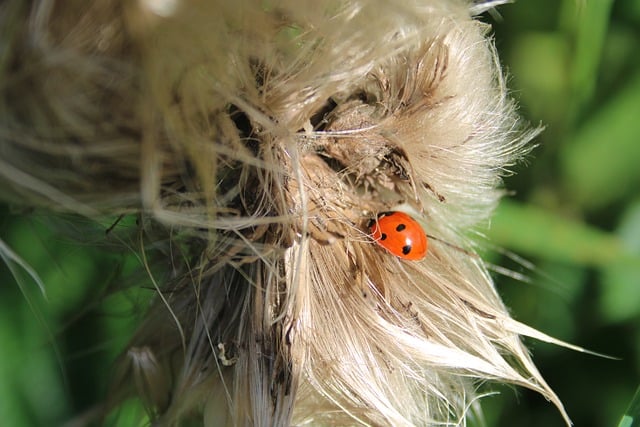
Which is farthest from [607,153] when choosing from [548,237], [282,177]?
[282,177]

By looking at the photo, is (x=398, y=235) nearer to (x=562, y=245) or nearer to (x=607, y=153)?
(x=562, y=245)

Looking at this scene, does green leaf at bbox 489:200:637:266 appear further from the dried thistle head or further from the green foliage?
the dried thistle head

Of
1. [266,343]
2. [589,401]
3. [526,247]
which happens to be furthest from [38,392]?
[589,401]

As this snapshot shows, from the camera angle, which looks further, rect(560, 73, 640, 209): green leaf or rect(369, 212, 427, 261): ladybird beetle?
rect(560, 73, 640, 209): green leaf

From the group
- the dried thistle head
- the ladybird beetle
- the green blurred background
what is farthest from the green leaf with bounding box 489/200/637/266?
the ladybird beetle

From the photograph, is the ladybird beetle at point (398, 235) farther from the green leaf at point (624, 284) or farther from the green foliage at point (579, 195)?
the green leaf at point (624, 284)

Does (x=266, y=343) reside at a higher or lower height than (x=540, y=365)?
higher

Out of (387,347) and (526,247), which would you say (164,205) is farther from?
(526,247)
